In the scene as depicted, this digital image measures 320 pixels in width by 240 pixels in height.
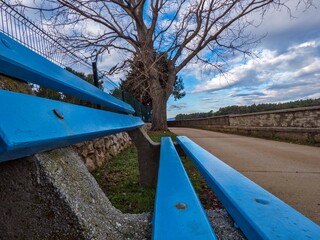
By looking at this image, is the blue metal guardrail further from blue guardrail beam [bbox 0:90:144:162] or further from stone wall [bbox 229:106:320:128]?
stone wall [bbox 229:106:320:128]

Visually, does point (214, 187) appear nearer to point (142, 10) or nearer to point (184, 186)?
point (184, 186)

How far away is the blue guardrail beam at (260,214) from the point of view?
0.71m

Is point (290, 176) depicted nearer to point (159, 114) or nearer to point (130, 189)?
point (130, 189)

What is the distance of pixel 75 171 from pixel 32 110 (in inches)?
14.1

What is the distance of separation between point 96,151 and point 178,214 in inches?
164

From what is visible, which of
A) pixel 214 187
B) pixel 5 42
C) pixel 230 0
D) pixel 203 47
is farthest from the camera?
pixel 203 47

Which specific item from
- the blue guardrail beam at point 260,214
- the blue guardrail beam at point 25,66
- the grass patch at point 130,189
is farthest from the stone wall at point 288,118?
the blue guardrail beam at point 25,66

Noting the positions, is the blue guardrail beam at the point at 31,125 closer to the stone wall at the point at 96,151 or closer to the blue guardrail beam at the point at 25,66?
the blue guardrail beam at the point at 25,66

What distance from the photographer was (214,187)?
1.21 metres

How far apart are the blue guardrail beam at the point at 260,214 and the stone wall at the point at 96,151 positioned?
9.76 ft

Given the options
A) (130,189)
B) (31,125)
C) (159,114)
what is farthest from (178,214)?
(159,114)

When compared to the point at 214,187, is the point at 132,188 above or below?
below

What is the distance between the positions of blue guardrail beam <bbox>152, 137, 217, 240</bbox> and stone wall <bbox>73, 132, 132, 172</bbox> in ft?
9.10

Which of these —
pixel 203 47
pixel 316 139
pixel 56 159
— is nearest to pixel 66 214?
pixel 56 159
